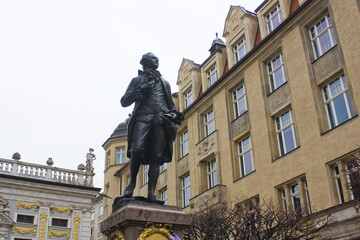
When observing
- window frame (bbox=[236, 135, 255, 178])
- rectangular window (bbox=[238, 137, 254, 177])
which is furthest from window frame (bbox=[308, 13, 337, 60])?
rectangular window (bbox=[238, 137, 254, 177])

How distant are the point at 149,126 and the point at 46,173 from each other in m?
24.4

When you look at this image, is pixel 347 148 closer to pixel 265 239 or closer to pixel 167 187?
pixel 265 239

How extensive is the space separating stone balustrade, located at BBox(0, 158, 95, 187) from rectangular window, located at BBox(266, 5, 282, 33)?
1658cm

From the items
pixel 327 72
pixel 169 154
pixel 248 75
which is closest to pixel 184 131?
pixel 248 75

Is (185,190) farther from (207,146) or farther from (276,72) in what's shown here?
(276,72)

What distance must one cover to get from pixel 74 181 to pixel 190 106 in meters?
10.0

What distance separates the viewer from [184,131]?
3067 cm

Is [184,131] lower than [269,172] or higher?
higher

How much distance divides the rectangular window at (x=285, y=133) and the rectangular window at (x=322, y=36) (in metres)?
3.29

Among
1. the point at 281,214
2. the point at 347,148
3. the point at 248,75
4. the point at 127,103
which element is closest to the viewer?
the point at 127,103

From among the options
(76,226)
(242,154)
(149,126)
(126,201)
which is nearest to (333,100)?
(242,154)

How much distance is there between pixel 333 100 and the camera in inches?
716

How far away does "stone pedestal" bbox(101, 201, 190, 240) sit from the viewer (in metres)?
5.78

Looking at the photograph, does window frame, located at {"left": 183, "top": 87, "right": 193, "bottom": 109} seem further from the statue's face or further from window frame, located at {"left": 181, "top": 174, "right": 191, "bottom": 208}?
the statue's face
